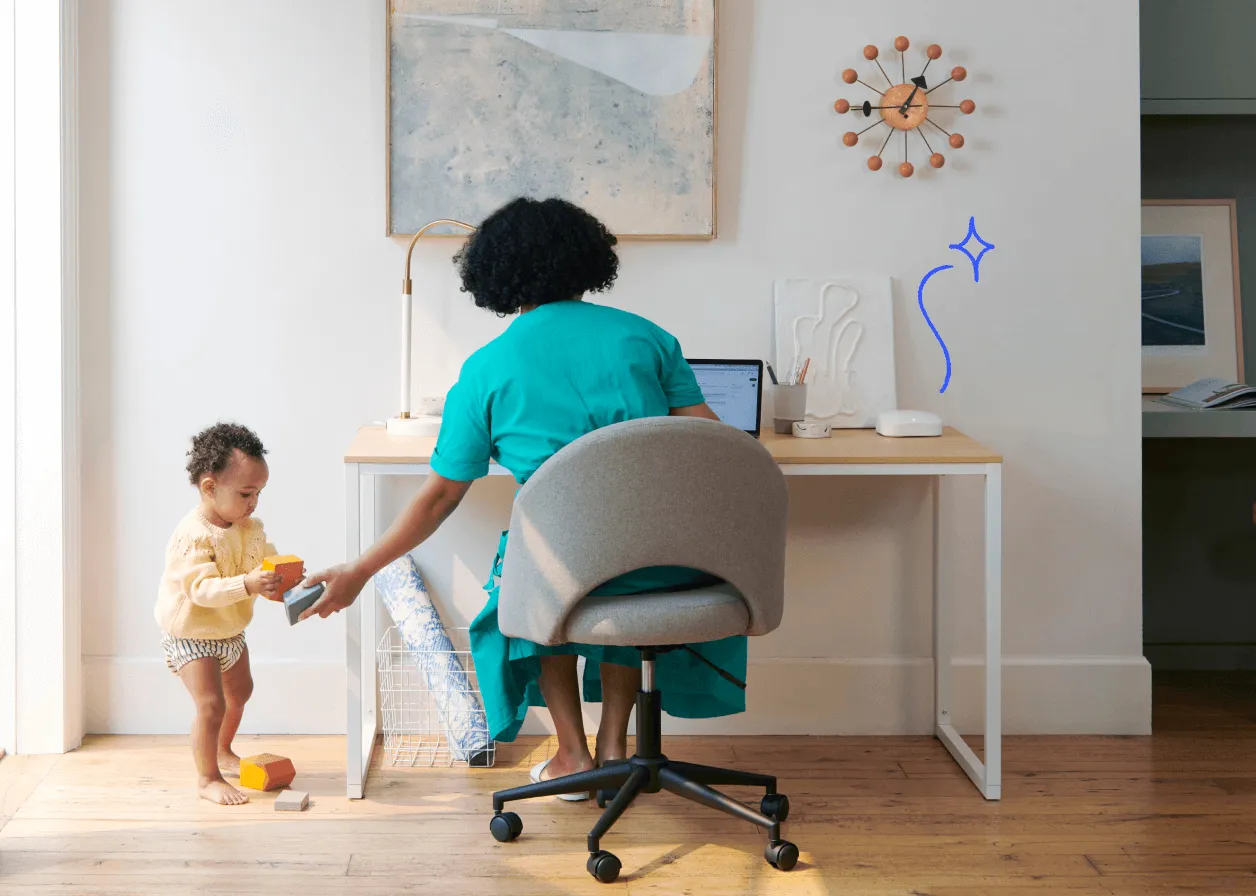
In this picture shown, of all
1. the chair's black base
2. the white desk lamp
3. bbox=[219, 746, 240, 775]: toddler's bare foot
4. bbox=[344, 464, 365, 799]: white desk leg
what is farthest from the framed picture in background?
bbox=[219, 746, 240, 775]: toddler's bare foot

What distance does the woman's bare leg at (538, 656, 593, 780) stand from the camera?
8.38 feet

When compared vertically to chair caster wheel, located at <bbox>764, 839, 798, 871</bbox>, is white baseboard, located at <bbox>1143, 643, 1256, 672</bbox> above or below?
above

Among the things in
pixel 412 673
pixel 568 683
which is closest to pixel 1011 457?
pixel 568 683

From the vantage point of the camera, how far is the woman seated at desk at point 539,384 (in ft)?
7.32

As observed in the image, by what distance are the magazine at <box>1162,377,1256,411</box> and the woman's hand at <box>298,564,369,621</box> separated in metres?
2.17

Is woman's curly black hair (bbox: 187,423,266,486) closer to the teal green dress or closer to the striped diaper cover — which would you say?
the striped diaper cover

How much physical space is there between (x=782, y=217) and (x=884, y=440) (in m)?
0.64

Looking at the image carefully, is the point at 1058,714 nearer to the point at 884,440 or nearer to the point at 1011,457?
the point at 1011,457

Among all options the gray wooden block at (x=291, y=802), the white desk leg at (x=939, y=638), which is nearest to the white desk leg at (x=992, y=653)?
the white desk leg at (x=939, y=638)

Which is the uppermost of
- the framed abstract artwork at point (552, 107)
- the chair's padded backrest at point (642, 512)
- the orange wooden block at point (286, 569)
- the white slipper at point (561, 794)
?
the framed abstract artwork at point (552, 107)

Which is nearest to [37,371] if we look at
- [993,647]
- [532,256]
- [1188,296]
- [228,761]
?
[228,761]

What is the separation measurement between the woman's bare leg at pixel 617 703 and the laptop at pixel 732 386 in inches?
27.4

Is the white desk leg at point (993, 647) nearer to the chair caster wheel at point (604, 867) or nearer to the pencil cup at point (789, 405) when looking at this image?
the pencil cup at point (789, 405)

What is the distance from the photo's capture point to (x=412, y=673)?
3080 millimetres
